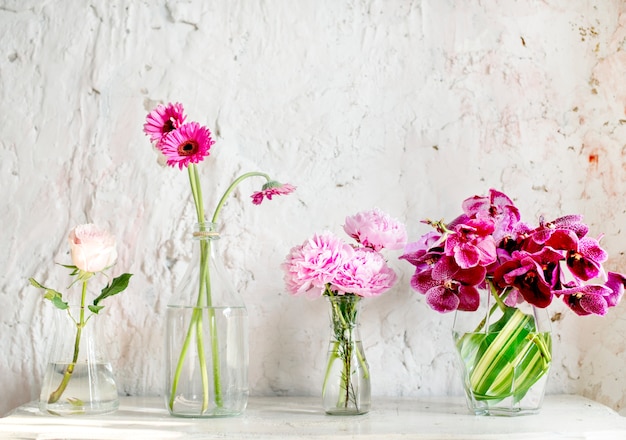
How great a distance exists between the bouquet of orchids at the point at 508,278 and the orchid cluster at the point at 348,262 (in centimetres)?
6

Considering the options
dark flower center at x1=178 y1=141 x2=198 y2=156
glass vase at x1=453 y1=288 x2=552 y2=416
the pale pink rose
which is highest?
dark flower center at x1=178 y1=141 x2=198 y2=156

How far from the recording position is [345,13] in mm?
1467

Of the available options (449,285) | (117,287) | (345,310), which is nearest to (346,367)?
(345,310)

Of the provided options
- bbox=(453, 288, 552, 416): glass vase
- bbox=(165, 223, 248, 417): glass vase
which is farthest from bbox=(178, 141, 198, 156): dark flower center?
bbox=(453, 288, 552, 416): glass vase

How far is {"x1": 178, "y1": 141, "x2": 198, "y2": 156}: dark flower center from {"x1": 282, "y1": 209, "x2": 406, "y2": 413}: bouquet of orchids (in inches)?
9.0

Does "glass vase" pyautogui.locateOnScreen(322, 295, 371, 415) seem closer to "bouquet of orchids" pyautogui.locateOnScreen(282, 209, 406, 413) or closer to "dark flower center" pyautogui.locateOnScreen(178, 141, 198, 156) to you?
"bouquet of orchids" pyautogui.locateOnScreen(282, 209, 406, 413)

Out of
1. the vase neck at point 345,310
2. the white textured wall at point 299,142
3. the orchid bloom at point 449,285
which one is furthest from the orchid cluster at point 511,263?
the white textured wall at point 299,142

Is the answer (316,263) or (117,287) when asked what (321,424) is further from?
(117,287)

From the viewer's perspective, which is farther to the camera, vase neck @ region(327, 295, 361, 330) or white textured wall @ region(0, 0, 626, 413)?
white textured wall @ region(0, 0, 626, 413)

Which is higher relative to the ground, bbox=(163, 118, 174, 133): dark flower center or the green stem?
bbox=(163, 118, 174, 133): dark flower center

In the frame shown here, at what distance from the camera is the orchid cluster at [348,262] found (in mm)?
1214

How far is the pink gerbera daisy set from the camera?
1163mm

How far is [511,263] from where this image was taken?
1173 millimetres

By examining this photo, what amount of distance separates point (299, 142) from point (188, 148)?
1.05 feet
